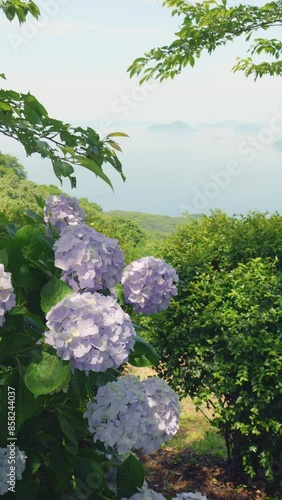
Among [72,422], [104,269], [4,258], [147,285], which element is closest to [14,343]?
[4,258]

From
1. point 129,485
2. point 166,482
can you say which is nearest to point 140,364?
point 129,485

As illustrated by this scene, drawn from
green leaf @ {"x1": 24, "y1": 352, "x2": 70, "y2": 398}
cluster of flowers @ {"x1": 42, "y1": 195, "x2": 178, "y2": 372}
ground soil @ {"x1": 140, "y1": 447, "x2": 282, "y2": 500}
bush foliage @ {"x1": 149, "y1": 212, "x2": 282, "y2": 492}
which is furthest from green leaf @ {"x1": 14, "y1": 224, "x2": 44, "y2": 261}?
ground soil @ {"x1": 140, "y1": 447, "x2": 282, "y2": 500}

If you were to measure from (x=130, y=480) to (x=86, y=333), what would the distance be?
96cm

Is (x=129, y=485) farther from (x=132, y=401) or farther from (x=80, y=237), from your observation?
(x=80, y=237)

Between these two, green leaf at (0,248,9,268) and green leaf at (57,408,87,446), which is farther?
green leaf at (57,408,87,446)

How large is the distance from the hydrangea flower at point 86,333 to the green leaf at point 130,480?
74 cm

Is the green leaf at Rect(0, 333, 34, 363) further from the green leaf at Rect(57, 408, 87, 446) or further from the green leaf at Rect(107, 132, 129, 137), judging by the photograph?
the green leaf at Rect(107, 132, 129, 137)

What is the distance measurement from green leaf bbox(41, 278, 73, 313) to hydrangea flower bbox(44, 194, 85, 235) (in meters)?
0.91

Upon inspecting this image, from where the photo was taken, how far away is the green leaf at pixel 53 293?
2309mm

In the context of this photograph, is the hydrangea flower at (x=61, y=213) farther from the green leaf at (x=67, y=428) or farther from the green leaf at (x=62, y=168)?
the green leaf at (x=67, y=428)

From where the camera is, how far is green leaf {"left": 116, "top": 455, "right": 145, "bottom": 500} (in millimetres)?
2734

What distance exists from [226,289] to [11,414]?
2.50m

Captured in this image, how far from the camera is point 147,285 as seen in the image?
301 cm

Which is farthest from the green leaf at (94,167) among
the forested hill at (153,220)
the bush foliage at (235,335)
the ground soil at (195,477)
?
the forested hill at (153,220)
